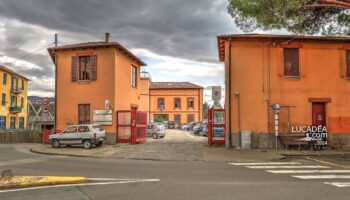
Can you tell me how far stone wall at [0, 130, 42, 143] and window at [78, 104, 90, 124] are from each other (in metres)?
5.77

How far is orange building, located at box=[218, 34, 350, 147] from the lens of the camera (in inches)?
922

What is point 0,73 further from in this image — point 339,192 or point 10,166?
point 339,192

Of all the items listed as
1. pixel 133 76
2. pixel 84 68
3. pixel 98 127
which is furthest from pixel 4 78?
pixel 98 127

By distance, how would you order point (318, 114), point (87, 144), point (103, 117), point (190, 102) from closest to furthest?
1. point (318, 114)
2. point (87, 144)
3. point (103, 117)
4. point (190, 102)

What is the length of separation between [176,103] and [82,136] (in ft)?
171

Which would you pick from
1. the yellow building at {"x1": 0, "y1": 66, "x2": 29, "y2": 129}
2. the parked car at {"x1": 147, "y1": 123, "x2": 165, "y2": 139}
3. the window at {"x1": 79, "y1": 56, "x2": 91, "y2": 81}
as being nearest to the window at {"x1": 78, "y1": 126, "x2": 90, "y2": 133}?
the window at {"x1": 79, "y1": 56, "x2": 91, "y2": 81}

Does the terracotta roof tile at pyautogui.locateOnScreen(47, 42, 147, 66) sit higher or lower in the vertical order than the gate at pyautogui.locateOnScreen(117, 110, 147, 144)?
higher

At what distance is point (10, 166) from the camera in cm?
1568

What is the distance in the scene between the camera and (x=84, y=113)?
28.0 m

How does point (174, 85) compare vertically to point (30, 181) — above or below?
above

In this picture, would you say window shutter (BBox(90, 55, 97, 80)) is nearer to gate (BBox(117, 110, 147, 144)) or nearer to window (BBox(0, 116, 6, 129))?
gate (BBox(117, 110, 147, 144))

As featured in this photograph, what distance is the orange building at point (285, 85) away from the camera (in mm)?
23422

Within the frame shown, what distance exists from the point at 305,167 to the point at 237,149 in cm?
775

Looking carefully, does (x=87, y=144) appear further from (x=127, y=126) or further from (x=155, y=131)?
(x=155, y=131)
